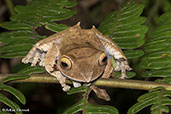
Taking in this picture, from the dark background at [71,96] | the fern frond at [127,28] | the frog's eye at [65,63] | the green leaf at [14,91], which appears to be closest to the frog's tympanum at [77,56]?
the frog's eye at [65,63]

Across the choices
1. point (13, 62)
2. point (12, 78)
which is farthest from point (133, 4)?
point (13, 62)

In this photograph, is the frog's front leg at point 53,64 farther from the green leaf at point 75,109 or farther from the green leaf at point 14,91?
the green leaf at point 14,91

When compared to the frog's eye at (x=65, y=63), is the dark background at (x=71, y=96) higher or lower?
higher

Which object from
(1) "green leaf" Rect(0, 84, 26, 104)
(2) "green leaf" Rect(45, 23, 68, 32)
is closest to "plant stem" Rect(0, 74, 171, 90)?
(1) "green leaf" Rect(0, 84, 26, 104)

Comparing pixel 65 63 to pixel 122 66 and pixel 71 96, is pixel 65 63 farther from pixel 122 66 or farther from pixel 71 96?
pixel 71 96

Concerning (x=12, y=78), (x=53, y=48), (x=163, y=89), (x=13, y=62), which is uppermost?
(x=13, y=62)

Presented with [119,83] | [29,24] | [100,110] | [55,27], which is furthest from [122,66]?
[29,24]

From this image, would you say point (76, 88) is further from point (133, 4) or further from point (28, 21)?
point (133, 4)
